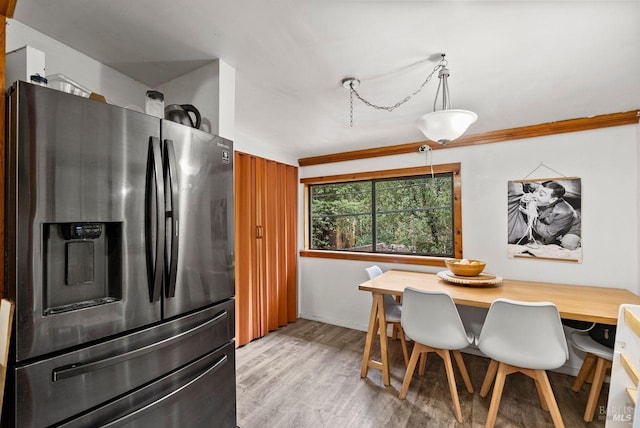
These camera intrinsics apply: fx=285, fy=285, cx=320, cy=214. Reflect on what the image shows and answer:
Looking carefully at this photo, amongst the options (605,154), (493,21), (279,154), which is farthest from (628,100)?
(279,154)

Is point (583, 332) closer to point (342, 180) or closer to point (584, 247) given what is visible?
point (584, 247)

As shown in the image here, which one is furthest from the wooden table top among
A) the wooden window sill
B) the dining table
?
the wooden window sill

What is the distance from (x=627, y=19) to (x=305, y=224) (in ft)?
11.4

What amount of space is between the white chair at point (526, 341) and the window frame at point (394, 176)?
128cm

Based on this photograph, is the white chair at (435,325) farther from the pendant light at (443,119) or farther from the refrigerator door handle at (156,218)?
the refrigerator door handle at (156,218)

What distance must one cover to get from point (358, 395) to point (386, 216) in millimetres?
2080

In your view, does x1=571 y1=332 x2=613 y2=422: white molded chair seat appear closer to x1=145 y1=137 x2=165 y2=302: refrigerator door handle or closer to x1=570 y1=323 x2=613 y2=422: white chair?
x1=570 y1=323 x2=613 y2=422: white chair

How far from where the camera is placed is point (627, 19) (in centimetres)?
128

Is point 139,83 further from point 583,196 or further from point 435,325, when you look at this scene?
point 583,196

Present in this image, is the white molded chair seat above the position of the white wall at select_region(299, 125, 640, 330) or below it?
below

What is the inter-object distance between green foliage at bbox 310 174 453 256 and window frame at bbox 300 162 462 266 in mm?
122

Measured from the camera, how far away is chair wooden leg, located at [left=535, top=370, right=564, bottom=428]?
1795 millimetres

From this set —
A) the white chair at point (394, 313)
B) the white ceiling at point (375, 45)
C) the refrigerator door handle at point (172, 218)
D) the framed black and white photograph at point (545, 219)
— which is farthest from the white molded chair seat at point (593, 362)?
the refrigerator door handle at point (172, 218)

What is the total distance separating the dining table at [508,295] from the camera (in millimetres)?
1850
